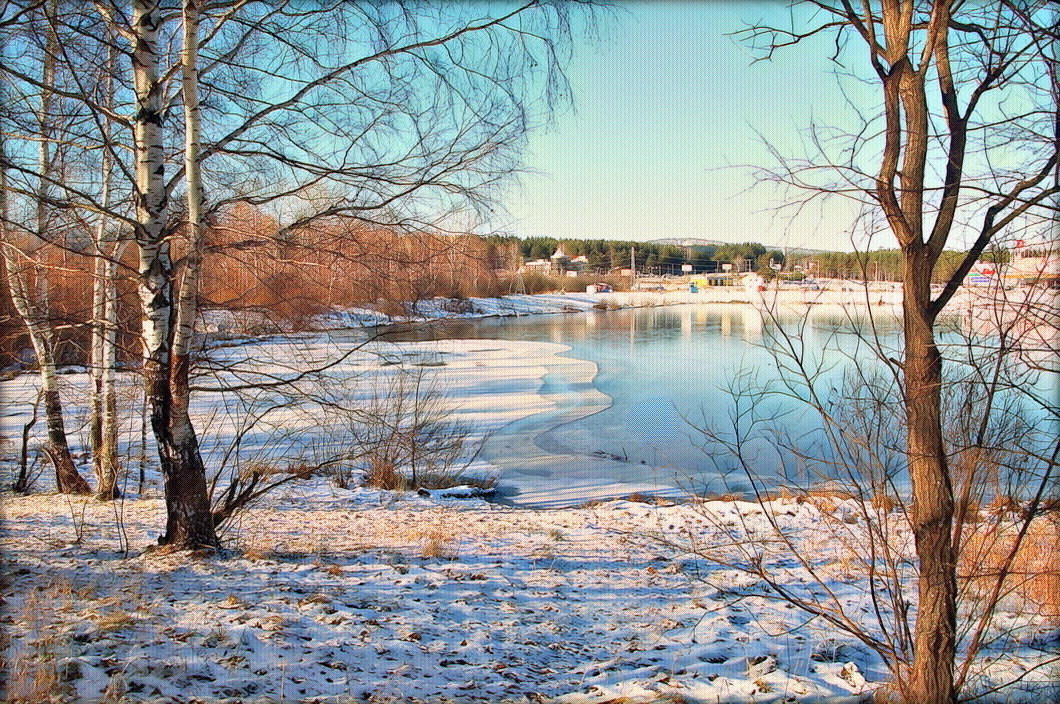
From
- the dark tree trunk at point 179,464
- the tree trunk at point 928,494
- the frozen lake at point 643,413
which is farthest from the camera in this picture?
the frozen lake at point 643,413

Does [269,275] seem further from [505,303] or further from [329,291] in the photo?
[505,303]

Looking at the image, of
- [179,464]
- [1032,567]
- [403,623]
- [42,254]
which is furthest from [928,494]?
[42,254]

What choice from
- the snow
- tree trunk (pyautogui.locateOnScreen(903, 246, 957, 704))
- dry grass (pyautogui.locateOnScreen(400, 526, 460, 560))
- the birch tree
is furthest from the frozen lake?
the birch tree

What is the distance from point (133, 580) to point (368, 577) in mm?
1293

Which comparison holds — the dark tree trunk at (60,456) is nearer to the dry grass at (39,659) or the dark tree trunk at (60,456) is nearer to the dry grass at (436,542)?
the dry grass at (436,542)

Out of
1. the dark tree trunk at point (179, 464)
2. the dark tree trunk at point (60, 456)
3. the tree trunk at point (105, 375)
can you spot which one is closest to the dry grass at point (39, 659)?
the dark tree trunk at point (179, 464)

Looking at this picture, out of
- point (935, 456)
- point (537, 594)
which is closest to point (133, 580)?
point (537, 594)

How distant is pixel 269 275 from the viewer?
405 cm

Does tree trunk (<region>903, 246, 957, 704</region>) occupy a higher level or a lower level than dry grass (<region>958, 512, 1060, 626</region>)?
higher

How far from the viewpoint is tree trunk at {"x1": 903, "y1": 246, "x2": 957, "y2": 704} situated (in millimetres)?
2543

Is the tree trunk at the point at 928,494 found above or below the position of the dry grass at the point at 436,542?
above

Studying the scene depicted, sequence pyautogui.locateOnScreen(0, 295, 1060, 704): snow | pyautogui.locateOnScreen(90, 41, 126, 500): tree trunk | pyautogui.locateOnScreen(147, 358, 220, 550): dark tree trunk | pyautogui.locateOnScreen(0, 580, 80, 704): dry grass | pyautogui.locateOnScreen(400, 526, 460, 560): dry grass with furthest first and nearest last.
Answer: pyautogui.locateOnScreen(90, 41, 126, 500): tree trunk, pyautogui.locateOnScreen(400, 526, 460, 560): dry grass, pyautogui.locateOnScreen(147, 358, 220, 550): dark tree trunk, pyautogui.locateOnScreen(0, 295, 1060, 704): snow, pyautogui.locateOnScreen(0, 580, 80, 704): dry grass

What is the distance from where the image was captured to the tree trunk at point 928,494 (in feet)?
8.34

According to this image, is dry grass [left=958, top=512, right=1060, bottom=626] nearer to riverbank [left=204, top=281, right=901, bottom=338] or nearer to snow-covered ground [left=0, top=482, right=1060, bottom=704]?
snow-covered ground [left=0, top=482, right=1060, bottom=704]
